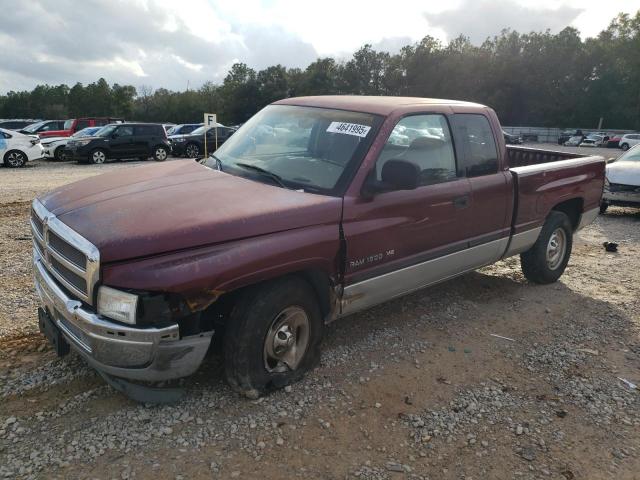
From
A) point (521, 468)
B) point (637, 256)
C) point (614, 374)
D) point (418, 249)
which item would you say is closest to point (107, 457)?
point (521, 468)

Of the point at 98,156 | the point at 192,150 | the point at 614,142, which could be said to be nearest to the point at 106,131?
the point at 98,156

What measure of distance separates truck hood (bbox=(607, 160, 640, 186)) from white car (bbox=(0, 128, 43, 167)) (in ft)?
55.3

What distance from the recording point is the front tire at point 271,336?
9.98ft

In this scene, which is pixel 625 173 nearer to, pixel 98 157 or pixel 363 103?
→ pixel 363 103

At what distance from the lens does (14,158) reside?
16.7 meters

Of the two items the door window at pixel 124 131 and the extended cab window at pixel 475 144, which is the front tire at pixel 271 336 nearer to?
the extended cab window at pixel 475 144

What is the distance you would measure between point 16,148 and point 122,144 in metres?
3.57

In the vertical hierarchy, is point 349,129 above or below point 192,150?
above

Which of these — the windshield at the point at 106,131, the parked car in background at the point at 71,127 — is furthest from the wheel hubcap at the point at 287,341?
the parked car in background at the point at 71,127

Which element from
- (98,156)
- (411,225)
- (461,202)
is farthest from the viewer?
(98,156)

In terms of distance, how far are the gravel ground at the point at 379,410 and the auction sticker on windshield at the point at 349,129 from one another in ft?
5.41

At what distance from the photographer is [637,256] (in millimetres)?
7238

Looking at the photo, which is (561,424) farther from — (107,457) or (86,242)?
(86,242)

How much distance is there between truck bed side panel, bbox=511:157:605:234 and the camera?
4945 mm
